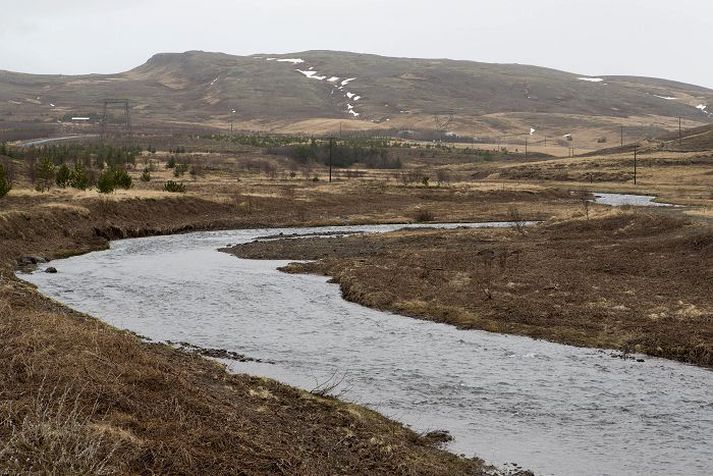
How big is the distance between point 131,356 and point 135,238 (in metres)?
44.3

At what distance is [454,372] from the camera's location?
76.9 feet

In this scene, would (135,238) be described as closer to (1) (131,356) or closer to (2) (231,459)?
(1) (131,356)

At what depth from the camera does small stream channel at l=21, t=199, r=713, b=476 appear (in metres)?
17.6

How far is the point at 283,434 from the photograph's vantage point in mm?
16312

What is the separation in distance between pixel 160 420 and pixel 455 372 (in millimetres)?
11009

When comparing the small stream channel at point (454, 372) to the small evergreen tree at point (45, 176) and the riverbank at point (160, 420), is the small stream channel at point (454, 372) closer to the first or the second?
the riverbank at point (160, 420)

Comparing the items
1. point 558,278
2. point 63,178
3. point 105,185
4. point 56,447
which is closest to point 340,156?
point 63,178

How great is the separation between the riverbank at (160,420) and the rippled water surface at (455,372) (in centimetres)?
191

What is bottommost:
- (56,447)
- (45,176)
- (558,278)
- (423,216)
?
(423,216)

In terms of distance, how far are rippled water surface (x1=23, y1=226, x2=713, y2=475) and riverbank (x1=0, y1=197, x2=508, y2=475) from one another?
6.28ft

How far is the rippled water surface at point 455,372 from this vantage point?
17578mm

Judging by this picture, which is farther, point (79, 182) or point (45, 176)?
point (45, 176)

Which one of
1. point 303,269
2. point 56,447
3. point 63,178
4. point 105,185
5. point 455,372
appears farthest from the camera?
point 63,178

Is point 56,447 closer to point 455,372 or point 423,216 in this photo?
point 455,372
